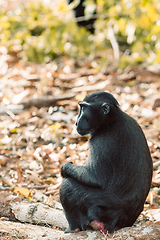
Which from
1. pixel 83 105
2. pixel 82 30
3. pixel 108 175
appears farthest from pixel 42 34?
pixel 108 175

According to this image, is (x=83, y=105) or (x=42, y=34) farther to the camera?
(x=42, y=34)

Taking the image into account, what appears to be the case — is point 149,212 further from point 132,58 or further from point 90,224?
point 132,58

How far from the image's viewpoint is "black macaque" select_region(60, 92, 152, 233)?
125 inches

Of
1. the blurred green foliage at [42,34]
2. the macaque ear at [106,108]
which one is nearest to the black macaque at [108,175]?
the macaque ear at [106,108]

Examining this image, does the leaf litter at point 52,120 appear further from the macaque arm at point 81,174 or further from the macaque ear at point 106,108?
the macaque ear at point 106,108

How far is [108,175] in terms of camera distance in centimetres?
320

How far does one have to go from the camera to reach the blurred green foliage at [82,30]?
29.0ft

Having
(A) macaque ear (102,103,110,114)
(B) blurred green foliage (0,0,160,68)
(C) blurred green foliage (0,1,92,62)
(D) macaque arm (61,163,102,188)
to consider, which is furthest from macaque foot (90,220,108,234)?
(C) blurred green foliage (0,1,92,62)

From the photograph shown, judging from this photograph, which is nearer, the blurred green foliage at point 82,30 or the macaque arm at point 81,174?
the macaque arm at point 81,174

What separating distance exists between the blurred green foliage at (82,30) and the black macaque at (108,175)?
17.6ft

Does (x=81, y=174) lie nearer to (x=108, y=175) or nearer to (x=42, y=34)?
(x=108, y=175)

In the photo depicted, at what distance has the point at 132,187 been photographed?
320 centimetres

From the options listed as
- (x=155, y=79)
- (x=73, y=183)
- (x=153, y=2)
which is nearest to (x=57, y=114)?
(x=155, y=79)

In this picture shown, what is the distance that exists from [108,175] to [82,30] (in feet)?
25.3
